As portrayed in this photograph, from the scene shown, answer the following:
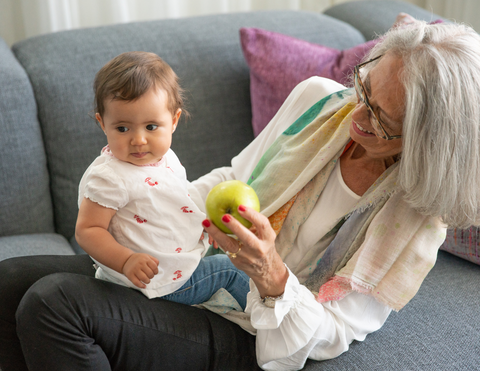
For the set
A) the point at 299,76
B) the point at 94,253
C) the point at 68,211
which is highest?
the point at 299,76

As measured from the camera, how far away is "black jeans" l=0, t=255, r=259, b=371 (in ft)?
2.91

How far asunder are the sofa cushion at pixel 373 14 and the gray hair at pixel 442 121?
1.08 metres

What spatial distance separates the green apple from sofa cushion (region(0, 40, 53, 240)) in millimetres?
912

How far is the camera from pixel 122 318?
950 mm

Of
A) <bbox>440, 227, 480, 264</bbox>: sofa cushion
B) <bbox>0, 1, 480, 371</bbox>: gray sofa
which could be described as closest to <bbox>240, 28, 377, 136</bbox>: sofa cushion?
<bbox>0, 1, 480, 371</bbox>: gray sofa

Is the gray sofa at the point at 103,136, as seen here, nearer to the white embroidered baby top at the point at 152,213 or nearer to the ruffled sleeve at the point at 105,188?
the white embroidered baby top at the point at 152,213

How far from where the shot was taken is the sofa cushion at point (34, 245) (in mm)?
1414

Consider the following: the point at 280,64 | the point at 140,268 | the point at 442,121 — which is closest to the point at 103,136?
the point at 280,64

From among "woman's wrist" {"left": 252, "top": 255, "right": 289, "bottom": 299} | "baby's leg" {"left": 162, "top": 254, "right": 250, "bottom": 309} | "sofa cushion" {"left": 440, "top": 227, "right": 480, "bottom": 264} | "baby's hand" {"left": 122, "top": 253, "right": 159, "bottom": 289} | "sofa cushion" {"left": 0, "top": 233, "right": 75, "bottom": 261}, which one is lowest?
"sofa cushion" {"left": 0, "top": 233, "right": 75, "bottom": 261}

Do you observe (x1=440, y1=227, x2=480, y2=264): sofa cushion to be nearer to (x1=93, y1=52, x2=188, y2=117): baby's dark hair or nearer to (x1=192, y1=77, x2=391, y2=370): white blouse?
(x1=192, y1=77, x2=391, y2=370): white blouse

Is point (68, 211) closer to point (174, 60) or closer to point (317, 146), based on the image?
point (174, 60)

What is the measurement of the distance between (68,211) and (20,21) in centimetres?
96

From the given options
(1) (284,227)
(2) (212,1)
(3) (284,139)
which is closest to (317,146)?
(3) (284,139)

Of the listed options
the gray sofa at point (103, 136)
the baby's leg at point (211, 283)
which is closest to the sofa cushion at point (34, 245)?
the gray sofa at point (103, 136)
